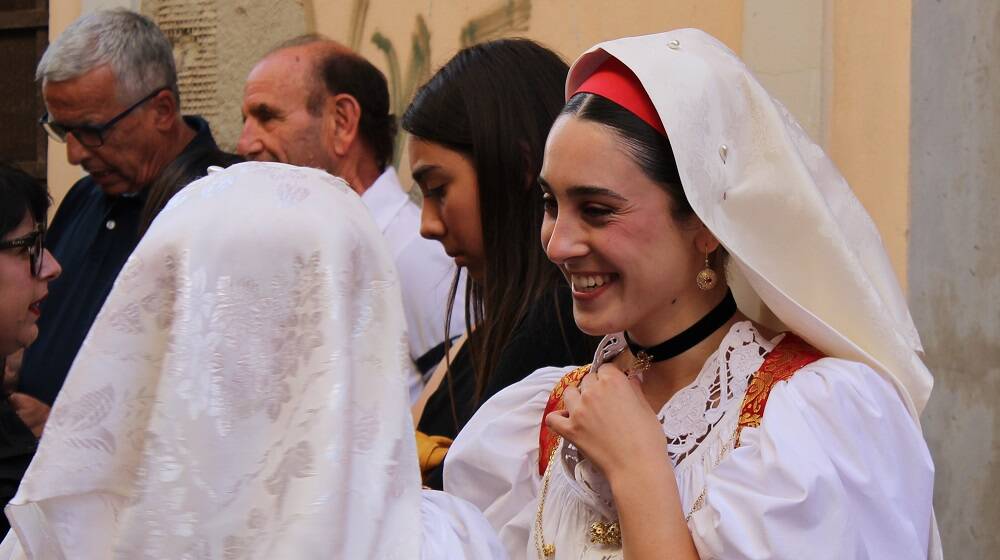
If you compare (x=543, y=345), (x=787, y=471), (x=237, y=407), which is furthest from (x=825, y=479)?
(x=543, y=345)

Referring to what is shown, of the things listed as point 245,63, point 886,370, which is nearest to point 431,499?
point 886,370

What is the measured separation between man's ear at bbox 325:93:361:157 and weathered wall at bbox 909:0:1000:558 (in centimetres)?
162

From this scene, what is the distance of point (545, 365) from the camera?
2875 mm

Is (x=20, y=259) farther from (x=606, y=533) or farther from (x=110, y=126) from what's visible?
(x=606, y=533)

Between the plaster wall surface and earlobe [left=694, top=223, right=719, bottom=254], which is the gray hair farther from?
earlobe [left=694, top=223, right=719, bottom=254]

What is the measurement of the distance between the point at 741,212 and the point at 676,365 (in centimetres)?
31

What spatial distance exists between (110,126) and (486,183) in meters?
1.86

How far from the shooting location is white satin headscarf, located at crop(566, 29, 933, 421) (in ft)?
7.16

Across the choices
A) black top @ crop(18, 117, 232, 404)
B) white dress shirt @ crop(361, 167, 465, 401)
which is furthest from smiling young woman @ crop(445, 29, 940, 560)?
black top @ crop(18, 117, 232, 404)

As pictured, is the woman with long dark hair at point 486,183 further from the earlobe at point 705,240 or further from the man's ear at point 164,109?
the man's ear at point 164,109

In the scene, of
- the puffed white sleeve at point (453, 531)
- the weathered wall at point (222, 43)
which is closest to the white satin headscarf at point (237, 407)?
the puffed white sleeve at point (453, 531)

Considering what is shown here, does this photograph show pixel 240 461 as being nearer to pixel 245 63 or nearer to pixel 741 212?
pixel 741 212

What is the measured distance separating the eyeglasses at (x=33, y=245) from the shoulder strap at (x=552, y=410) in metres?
1.35

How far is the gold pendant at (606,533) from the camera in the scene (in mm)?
2293
